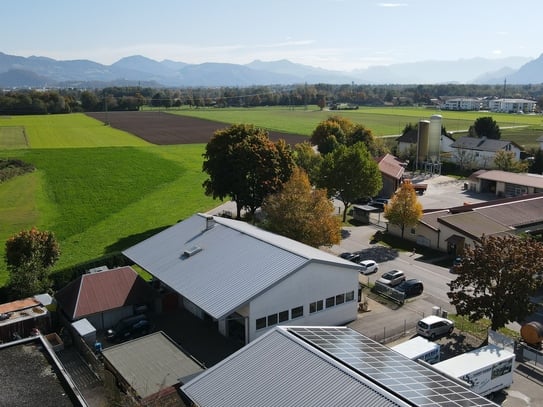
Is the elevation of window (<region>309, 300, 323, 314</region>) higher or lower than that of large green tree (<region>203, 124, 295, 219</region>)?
lower

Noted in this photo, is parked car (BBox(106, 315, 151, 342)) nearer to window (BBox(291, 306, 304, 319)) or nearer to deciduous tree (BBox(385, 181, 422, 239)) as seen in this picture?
window (BBox(291, 306, 304, 319))

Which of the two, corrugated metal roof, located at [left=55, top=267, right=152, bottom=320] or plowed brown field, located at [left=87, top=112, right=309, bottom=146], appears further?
plowed brown field, located at [left=87, top=112, right=309, bottom=146]

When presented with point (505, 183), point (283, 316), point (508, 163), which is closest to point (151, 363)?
point (283, 316)

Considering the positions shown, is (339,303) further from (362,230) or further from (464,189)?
(464,189)

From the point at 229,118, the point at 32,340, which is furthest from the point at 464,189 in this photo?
the point at 229,118

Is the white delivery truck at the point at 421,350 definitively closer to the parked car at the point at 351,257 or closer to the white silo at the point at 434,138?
the parked car at the point at 351,257

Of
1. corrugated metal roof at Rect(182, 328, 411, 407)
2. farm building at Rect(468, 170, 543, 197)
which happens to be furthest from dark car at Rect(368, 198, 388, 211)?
corrugated metal roof at Rect(182, 328, 411, 407)

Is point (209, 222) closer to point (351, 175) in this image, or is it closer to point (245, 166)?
point (245, 166)
